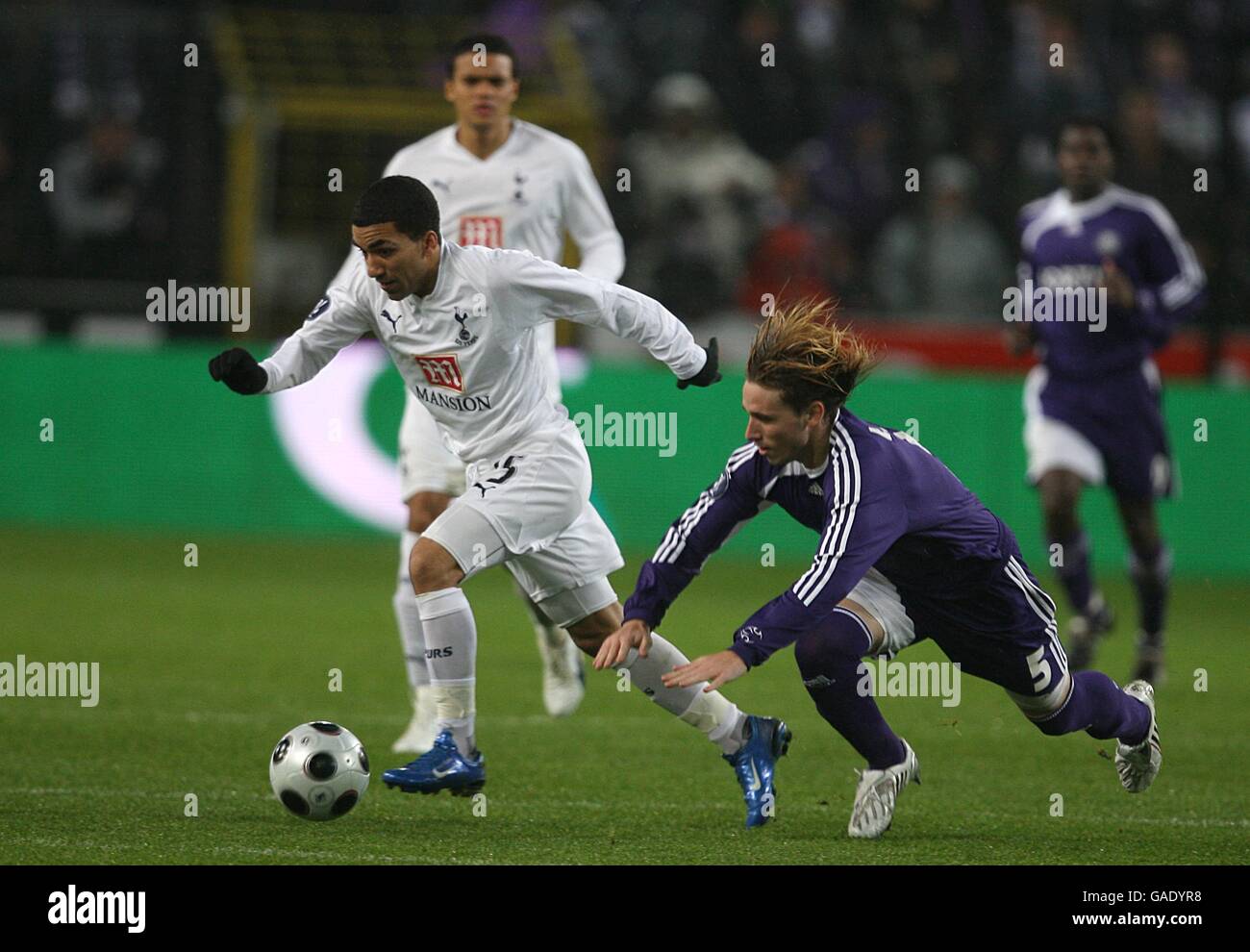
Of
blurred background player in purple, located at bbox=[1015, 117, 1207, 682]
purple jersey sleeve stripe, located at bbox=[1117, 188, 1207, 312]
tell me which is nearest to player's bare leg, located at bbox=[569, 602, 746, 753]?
blurred background player in purple, located at bbox=[1015, 117, 1207, 682]

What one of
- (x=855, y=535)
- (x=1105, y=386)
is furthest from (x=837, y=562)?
(x=1105, y=386)

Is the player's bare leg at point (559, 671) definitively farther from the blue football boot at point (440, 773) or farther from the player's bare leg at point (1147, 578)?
the player's bare leg at point (1147, 578)

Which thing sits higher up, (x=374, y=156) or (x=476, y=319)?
(x=374, y=156)

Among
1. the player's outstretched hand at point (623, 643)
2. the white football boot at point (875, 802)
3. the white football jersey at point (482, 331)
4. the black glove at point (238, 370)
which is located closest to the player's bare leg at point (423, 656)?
the white football jersey at point (482, 331)

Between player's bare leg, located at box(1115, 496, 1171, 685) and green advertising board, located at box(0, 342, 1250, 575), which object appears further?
green advertising board, located at box(0, 342, 1250, 575)

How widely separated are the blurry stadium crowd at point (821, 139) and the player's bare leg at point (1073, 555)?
5314 millimetres

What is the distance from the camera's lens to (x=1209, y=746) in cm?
793

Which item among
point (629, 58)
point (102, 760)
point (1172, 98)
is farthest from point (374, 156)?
point (102, 760)

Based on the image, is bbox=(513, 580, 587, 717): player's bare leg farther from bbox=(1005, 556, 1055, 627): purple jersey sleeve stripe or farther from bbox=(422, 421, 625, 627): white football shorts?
bbox=(1005, 556, 1055, 627): purple jersey sleeve stripe

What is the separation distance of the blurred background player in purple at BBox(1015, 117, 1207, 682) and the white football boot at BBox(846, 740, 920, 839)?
12.8 feet

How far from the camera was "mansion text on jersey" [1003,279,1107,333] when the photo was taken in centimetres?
970

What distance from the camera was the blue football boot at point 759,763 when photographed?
19.7ft

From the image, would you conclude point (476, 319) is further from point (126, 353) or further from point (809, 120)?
point (809, 120)

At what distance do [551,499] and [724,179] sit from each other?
10084 mm
